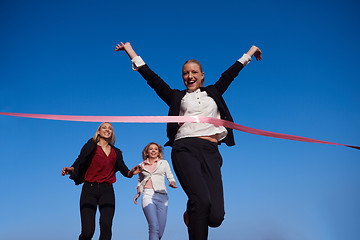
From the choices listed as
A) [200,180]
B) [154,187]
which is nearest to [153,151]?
[154,187]

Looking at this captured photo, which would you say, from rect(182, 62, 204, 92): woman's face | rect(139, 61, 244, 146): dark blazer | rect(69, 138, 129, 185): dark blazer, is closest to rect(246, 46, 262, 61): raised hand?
rect(139, 61, 244, 146): dark blazer

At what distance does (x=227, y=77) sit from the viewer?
484 centimetres

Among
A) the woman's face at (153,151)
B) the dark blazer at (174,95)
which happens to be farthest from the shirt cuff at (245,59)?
the woman's face at (153,151)

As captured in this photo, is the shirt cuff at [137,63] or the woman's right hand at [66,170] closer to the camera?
the shirt cuff at [137,63]

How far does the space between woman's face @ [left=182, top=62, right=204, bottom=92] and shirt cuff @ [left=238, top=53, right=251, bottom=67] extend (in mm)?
705

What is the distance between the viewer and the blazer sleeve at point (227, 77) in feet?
15.7

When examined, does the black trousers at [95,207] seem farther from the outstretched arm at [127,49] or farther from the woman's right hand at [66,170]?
the outstretched arm at [127,49]

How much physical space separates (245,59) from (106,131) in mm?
3187

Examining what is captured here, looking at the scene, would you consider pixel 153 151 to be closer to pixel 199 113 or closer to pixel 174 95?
pixel 174 95

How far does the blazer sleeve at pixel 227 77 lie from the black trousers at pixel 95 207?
9.66 ft

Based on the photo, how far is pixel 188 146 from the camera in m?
4.09

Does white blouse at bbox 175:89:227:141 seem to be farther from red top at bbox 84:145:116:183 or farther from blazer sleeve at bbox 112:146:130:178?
blazer sleeve at bbox 112:146:130:178

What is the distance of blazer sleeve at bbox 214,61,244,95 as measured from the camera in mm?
4785

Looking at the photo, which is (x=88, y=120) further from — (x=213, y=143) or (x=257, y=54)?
→ (x=257, y=54)
